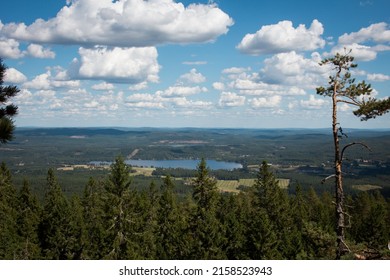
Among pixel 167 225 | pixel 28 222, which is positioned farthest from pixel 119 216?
pixel 28 222

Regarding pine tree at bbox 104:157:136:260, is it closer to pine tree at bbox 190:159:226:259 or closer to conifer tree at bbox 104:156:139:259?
conifer tree at bbox 104:156:139:259

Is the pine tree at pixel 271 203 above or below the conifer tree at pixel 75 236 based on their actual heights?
above

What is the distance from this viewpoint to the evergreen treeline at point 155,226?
27.0m

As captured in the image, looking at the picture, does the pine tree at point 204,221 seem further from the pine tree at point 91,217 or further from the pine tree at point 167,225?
the pine tree at point 91,217

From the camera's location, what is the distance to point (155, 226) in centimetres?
3409

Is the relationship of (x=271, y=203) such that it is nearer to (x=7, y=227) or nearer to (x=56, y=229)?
(x=56, y=229)

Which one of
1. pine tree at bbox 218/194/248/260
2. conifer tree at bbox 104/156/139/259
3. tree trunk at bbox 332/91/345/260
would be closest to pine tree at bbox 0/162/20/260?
conifer tree at bbox 104/156/139/259

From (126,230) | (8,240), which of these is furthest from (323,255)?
(8,240)

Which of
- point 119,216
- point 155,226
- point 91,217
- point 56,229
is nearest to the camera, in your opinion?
point 119,216

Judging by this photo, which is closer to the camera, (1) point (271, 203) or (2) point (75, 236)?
(1) point (271, 203)

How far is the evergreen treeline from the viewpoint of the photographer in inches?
1062

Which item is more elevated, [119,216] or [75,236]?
[119,216]

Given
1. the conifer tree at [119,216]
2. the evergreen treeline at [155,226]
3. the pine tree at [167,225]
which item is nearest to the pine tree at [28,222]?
the evergreen treeline at [155,226]
